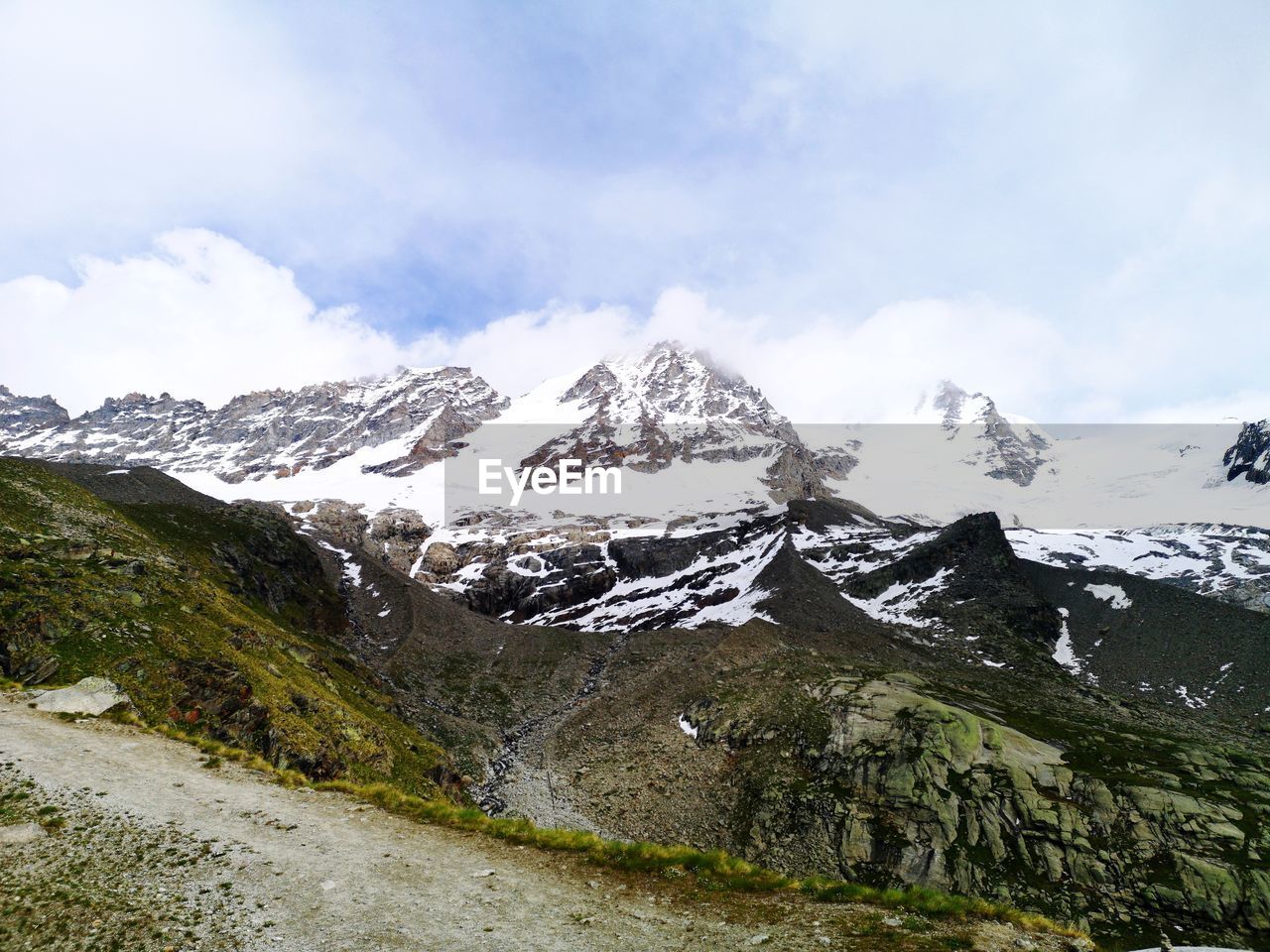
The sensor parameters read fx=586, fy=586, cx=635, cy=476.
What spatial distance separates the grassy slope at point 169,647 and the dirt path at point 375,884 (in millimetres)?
9543

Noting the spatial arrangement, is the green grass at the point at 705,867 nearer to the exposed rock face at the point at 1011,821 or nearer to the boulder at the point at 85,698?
the boulder at the point at 85,698

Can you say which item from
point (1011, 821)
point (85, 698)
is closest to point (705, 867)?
point (85, 698)

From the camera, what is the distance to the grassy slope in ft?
99.4

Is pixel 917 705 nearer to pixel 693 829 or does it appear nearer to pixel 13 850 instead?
pixel 693 829

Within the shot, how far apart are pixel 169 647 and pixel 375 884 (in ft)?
91.9

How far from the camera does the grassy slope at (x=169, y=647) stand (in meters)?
30.3

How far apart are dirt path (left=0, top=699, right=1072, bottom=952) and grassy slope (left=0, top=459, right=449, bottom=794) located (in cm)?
954

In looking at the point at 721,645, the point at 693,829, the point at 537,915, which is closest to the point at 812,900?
the point at 537,915

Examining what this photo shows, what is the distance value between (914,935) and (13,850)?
21.2m

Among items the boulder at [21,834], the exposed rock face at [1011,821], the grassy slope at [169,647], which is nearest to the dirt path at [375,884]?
the boulder at [21,834]

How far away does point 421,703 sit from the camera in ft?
272

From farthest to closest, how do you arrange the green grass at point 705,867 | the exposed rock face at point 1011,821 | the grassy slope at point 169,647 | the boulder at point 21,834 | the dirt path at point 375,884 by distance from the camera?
the exposed rock face at point 1011,821 → the grassy slope at point 169,647 → the green grass at point 705,867 → the boulder at point 21,834 → the dirt path at point 375,884

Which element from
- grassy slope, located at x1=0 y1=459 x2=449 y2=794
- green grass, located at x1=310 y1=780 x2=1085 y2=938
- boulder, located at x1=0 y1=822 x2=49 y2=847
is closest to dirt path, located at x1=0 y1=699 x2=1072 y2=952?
green grass, located at x1=310 y1=780 x2=1085 y2=938

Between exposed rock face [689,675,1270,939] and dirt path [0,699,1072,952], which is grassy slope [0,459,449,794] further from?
exposed rock face [689,675,1270,939]
